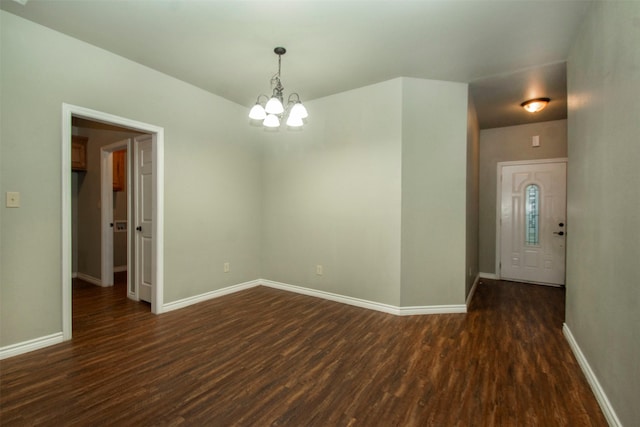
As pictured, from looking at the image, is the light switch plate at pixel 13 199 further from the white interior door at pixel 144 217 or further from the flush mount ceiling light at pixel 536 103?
the flush mount ceiling light at pixel 536 103

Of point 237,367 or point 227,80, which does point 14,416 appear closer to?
point 237,367

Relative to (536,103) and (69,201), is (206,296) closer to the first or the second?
(69,201)

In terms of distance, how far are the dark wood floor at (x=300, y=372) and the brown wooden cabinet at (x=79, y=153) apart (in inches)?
107

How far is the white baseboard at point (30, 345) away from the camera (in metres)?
2.31

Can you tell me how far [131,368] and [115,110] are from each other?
2454mm

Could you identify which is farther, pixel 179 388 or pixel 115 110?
pixel 115 110

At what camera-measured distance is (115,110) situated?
2.92m

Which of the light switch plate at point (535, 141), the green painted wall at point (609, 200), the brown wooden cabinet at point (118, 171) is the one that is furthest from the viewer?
the brown wooden cabinet at point (118, 171)

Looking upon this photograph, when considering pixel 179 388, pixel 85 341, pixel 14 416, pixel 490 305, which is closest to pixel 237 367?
pixel 179 388

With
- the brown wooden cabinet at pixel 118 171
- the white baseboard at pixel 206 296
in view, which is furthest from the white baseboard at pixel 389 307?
the brown wooden cabinet at pixel 118 171

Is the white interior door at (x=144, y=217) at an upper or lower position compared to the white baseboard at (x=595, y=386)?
upper

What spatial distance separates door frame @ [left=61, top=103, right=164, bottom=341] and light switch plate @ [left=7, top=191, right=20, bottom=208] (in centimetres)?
30

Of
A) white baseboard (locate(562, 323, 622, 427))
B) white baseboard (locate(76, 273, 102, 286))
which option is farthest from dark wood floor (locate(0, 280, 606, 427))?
white baseboard (locate(76, 273, 102, 286))

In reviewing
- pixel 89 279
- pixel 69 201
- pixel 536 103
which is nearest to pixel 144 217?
pixel 69 201
